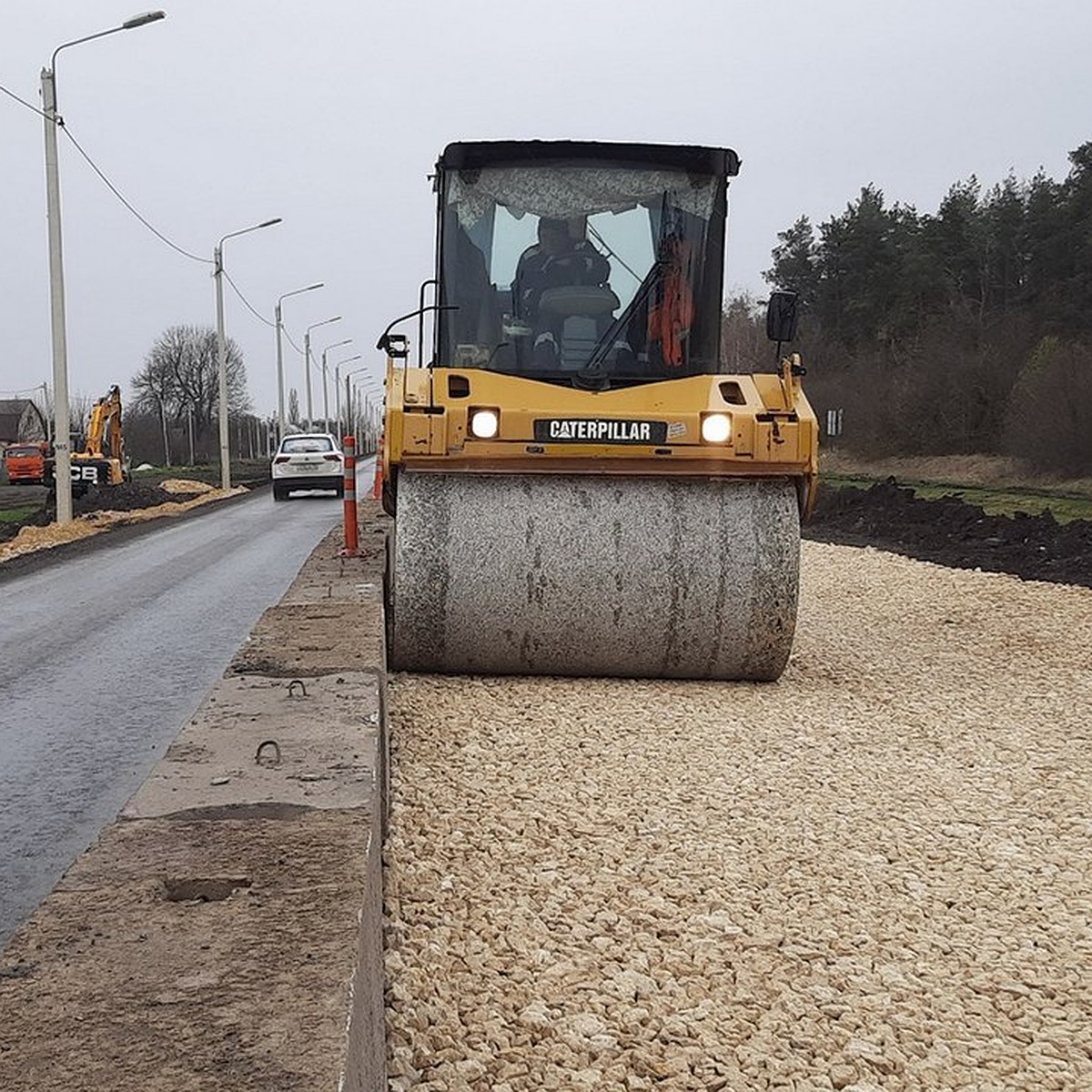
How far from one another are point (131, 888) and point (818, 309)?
66.5 m

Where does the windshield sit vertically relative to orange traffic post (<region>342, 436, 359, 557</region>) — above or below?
above

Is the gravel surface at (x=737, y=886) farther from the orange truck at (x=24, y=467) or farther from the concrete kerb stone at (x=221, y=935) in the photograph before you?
the orange truck at (x=24, y=467)

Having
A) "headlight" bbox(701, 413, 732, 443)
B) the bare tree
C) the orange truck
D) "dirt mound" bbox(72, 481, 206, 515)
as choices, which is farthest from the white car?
the bare tree

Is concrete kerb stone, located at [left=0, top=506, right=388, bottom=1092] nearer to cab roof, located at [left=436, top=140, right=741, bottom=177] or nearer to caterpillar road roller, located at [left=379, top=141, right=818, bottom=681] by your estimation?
caterpillar road roller, located at [left=379, top=141, right=818, bottom=681]

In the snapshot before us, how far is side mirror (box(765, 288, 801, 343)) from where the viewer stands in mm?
7957

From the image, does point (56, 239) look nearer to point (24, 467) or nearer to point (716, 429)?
point (716, 429)

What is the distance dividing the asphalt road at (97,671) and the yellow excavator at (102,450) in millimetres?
16482

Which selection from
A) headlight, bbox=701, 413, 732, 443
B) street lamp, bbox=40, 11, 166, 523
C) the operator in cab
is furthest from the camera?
street lamp, bbox=40, 11, 166, 523

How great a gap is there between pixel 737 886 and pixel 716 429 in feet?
11.2

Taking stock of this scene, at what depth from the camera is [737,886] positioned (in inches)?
165

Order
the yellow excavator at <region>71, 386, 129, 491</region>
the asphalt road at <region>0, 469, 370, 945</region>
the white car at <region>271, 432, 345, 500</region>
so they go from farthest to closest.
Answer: the yellow excavator at <region>71, 386, 129, 491</region>, the white car at <region>271, 432, 345, 500</region>, the asphalt road at <region>0, 469, 370, 945</region>

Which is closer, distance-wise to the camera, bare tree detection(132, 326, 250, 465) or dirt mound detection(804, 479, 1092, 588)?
dirt mound detection(804, 479, 1092, 588)

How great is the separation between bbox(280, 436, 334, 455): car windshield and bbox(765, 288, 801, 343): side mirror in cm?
2511

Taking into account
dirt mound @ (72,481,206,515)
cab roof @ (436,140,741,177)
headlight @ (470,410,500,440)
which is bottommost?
dirt mound @ (72,481,206,515)
